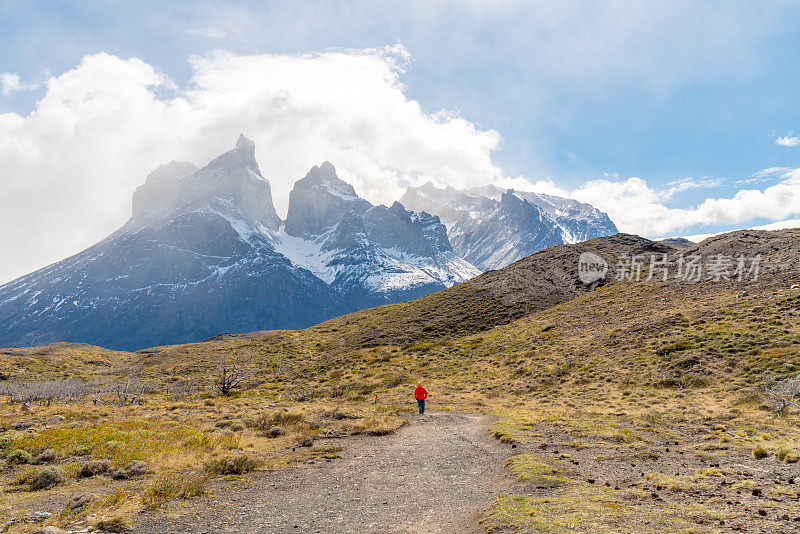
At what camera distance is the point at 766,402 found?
24188 millimetres

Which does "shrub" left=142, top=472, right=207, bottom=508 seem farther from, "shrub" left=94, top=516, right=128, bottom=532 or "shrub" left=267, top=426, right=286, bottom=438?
"shrub" left=267, top=426, right=286, bottom=438

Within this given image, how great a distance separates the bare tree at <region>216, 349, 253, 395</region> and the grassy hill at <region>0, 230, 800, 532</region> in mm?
1550

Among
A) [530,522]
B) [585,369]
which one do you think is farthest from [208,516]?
[585,369]

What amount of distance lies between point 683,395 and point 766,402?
517 cm

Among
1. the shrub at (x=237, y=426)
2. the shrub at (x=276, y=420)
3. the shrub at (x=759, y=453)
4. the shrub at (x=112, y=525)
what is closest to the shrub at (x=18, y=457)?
the shrub at (x=112, y=525)

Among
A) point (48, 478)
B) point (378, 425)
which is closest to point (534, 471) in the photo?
point (378, 425)

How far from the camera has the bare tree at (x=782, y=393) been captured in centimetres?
2261

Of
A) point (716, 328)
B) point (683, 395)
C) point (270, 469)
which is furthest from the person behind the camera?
point (716, 328)

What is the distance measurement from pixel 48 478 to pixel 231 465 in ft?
Result: 18.5

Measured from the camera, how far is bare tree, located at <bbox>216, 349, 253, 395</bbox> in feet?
188

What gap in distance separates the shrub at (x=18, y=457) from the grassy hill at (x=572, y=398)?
92 cm

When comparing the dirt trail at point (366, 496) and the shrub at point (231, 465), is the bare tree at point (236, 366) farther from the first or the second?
the dirt trail at point (366, 496)

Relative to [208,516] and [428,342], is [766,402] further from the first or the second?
[428,342]

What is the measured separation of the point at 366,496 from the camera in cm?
1319
